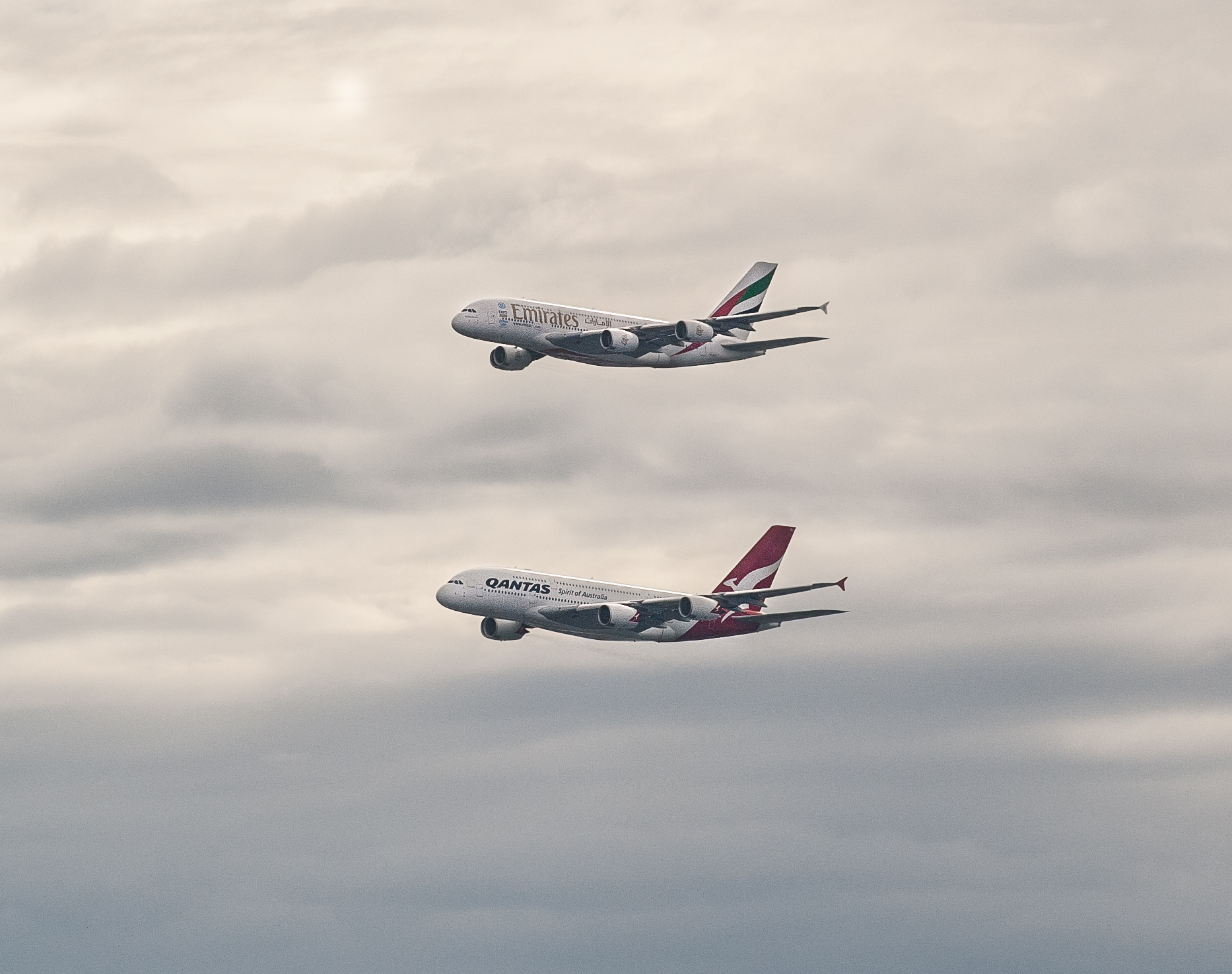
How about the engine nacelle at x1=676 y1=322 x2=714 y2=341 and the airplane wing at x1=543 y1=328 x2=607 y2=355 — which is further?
the engine nacelle at x1=676 y1=322 x2=714 y2=341

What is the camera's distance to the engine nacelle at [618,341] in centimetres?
19500

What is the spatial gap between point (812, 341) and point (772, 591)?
73.2ft

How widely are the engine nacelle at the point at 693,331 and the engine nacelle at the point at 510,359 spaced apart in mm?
13231

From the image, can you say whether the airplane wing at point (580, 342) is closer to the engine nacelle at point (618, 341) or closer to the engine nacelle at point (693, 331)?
the engine nacelle at point (618, 341)

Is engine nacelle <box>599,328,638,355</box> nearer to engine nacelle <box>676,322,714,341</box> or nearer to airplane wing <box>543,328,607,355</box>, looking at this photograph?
airplane wing <box>543,328,607,355</box>

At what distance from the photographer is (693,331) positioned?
650ft

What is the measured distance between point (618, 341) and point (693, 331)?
6869 millimetres

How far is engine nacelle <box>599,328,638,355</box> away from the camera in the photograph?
195000 mm

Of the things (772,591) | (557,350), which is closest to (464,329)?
(557,350)

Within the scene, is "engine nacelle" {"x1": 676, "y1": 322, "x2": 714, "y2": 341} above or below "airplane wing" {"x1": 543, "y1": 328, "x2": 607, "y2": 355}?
above

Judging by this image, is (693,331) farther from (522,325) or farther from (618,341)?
(522,325)

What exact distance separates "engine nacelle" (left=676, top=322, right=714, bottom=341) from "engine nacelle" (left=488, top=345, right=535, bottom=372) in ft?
Answer: 43.4

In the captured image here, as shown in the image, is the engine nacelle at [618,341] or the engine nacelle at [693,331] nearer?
the engine nacelle at [618,341]

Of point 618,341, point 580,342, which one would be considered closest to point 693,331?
point 618,341
